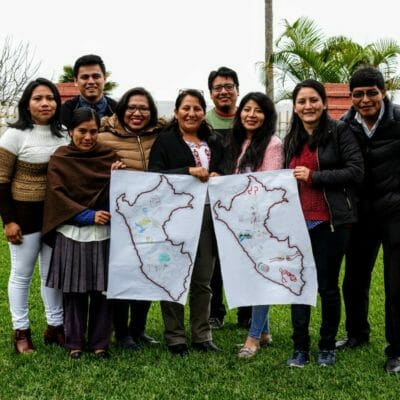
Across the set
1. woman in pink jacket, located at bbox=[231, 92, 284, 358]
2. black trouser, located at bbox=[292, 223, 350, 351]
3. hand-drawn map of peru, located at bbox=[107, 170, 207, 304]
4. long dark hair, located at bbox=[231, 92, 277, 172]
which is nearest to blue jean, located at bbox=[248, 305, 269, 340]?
woman in pink jacket, located at bbox=[231, 92, 284, 358]

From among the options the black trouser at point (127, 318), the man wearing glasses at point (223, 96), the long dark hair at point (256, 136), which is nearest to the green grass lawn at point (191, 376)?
the black trouser at point (127, 318)

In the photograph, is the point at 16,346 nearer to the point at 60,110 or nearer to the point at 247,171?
the point at 60,110

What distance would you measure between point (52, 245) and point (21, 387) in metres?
1.05

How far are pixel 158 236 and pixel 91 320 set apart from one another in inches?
31.6

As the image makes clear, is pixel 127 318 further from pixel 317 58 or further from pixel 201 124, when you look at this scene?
pixel 317 58

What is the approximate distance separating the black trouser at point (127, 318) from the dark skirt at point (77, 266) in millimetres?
361

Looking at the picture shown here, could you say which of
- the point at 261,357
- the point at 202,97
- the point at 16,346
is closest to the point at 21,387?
the point at 16,346

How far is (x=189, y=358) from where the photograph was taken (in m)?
5.04

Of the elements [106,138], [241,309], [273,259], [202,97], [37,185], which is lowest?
[241,309]

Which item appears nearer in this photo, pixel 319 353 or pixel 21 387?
pixel 21 387

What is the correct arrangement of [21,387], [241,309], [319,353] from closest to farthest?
[21,387] → [319,353] → [241,309]

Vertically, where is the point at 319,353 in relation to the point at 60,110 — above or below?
below

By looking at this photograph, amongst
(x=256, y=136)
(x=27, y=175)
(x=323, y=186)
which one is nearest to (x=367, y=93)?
(x=323, y=186)

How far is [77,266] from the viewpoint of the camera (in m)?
4.90
